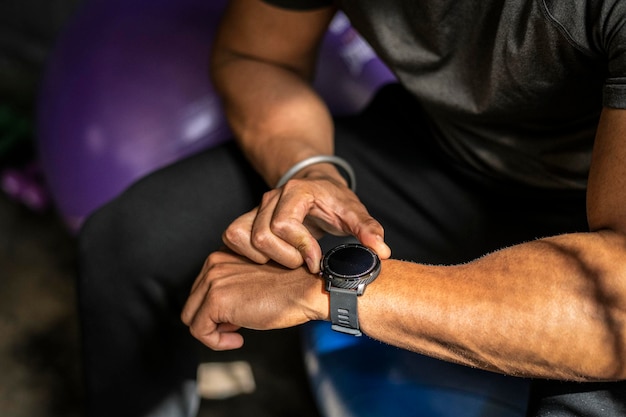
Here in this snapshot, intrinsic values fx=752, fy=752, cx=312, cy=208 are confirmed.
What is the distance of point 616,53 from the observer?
2.79 feet

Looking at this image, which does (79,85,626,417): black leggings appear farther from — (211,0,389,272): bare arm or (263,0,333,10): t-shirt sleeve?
(263,0,333,10): t-shirt sleeve

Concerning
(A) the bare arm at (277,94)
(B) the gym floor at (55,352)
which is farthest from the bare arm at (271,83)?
(B) the gym floor at (55,352)

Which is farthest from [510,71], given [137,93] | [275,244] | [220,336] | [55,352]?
[55,352]

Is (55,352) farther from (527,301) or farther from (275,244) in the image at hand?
(527,301)

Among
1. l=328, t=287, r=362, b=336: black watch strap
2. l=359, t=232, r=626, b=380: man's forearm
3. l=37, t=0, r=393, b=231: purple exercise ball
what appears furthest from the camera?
l=37, t=0, r=393, b=231: purple exercise ball

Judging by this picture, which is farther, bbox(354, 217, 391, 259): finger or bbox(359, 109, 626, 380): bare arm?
bbox(354, 217, 391, 259): finger

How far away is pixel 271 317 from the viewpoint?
100 cm

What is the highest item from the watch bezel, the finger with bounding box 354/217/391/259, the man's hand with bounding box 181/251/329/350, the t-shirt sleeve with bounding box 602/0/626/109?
the t-shirt sleeve with bounding box 602/0/626/109

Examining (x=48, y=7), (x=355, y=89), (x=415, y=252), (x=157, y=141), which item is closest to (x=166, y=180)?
(x=157, y=141)

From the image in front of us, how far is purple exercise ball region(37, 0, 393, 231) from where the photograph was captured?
1.60 m

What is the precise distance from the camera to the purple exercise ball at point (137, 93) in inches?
63.1

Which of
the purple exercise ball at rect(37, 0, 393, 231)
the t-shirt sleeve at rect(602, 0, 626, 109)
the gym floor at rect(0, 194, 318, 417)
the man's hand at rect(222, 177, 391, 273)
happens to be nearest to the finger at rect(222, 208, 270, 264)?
the man's hand at rect(222, 177, 391, 273)

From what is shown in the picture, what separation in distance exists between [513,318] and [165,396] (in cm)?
70

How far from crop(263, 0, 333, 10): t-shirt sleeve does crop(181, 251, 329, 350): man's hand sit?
0.44 m
